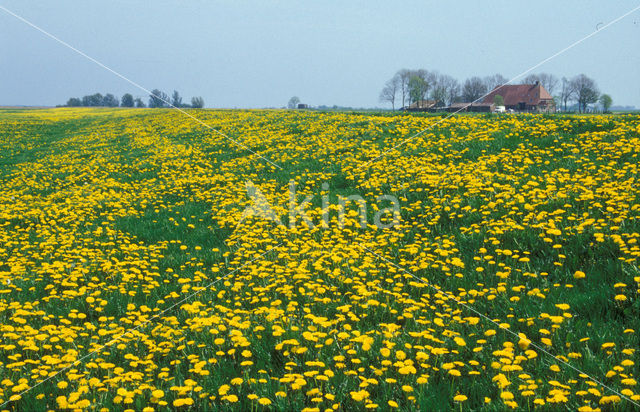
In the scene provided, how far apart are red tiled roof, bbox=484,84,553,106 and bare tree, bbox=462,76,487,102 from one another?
2065cm

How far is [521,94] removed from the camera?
9344 cm

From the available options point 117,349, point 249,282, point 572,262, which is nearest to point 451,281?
point 572,262

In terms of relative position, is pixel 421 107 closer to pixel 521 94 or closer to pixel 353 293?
pixel 521 94

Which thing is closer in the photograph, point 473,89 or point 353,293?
point 353,293

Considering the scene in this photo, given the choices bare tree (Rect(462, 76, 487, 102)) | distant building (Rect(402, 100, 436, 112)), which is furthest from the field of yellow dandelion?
bare tree (Rect(462, 76, 487, 102))

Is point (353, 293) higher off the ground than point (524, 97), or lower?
lower

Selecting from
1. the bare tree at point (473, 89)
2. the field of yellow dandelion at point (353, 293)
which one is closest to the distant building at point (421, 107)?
the bare tree at point (473, 89)

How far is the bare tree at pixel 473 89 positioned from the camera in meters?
69.9

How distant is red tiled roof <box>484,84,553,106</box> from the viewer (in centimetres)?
9225

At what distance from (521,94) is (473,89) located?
2892 cm

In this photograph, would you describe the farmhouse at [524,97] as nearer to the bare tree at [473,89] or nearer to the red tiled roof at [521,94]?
the red tiled roof at [521,94]

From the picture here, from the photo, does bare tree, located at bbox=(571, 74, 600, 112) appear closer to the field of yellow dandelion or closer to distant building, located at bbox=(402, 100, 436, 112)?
distant building, located at bbox=(402, 100, 436, 112)

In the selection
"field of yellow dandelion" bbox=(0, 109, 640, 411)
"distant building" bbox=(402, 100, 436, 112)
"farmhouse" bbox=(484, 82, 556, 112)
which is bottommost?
"field of yellow dandelion" bbox=(0, 109, 640, 411)

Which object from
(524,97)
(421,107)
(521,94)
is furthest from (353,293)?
(521,94)
